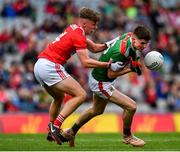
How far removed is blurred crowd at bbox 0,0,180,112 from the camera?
23.1m

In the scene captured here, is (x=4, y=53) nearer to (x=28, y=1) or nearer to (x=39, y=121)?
(x=28, y=1)

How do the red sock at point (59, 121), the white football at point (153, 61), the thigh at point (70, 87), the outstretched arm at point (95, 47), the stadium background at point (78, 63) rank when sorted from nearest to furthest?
the red sock at point (59, 121)
the thigh at point (70, 87)
the white football at point (153, 61)
the outstretched arm at point (95, 47)
the stadium background at point (78, 63)

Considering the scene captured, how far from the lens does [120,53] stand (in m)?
13.0

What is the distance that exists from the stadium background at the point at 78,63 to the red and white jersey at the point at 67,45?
8.20 meters

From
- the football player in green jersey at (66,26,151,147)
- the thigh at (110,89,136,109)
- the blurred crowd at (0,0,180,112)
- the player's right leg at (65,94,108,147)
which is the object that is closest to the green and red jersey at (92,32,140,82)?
the football player in green jersey at (66,26,151,147)

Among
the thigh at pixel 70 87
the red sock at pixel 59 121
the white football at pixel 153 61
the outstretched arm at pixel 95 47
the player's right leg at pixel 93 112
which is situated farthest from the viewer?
the outstretched arm at pixel 95 47

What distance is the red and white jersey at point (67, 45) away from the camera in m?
12.8

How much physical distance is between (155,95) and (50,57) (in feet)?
36.6

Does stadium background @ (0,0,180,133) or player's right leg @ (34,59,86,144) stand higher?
player's right leg @ (34,59,86,144)

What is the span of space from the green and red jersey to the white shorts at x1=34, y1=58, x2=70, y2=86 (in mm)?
750

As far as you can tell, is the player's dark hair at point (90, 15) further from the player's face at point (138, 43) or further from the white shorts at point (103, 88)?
the white shorts at point (103, 88)

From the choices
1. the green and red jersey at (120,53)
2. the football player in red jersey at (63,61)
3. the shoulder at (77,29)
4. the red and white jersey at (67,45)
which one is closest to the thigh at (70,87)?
the football player in red jersey at (63,61)

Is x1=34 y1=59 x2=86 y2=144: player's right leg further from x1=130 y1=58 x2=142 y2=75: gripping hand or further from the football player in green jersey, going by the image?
x1=130 y1=58 x2=142 y2=75: gripping hand

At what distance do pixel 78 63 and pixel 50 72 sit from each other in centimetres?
1159
